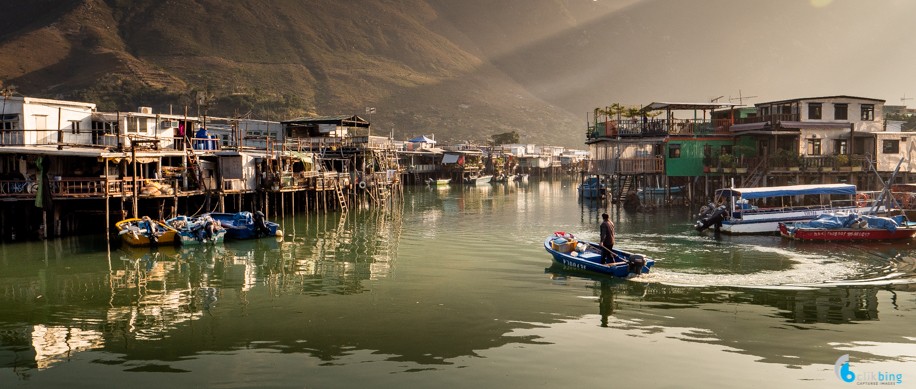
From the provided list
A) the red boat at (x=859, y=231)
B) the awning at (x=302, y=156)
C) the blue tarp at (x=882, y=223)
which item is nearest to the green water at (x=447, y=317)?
the red boat at (x=859, y=231)

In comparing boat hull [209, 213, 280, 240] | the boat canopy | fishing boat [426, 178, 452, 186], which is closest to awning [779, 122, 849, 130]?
the boat canopy

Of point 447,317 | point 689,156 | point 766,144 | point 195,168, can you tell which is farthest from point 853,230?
point 195,168

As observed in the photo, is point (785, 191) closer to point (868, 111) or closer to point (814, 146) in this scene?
point (814, 146)

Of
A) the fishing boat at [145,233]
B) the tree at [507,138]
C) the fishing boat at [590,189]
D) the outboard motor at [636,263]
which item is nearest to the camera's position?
the outboard motor at [636,263]

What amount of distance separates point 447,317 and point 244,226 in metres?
21.3

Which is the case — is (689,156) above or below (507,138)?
below

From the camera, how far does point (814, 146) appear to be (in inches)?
1964

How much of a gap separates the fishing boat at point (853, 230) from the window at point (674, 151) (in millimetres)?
19972

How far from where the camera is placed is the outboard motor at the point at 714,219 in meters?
37.0

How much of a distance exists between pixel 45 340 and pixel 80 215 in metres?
25.0

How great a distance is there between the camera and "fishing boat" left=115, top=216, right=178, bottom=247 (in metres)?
32.9

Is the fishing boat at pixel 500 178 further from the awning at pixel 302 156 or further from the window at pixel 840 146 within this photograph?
the window at pixel 840 146

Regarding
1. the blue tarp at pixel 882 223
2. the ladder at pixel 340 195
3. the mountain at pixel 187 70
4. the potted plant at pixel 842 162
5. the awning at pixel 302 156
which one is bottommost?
the blue tarp at pixel 882 223

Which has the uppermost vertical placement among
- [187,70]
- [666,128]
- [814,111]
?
[187,70]
